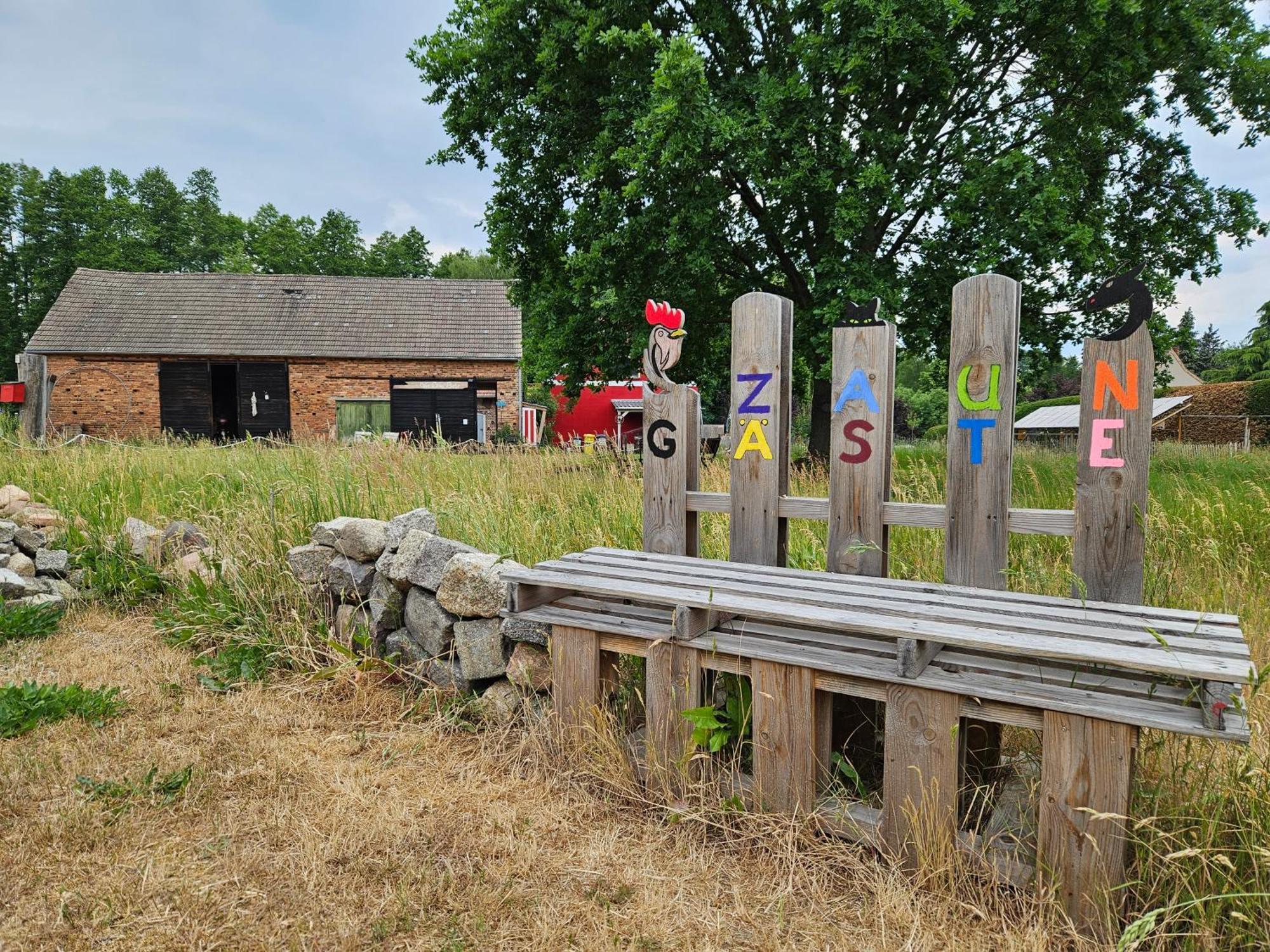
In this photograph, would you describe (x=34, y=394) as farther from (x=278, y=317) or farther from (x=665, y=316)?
(x=665, y=316)

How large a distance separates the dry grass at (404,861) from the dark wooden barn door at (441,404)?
19.5 metres

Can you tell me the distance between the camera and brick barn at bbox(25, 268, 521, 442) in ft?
72.5

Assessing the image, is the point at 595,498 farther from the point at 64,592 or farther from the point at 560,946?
the point at 64,592

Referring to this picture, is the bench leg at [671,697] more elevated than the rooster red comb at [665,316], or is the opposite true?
the rooster red comb at [665,316]

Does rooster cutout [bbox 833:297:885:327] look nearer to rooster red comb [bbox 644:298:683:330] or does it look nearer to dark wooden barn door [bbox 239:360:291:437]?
rooster red comb [bbox 644:298:683:330]

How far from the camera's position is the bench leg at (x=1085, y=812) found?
1.74 metres

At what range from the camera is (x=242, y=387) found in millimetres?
22656

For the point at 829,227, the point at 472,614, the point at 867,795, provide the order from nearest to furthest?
the point at 867,795 < the point at 472,614 < the point at 829,227

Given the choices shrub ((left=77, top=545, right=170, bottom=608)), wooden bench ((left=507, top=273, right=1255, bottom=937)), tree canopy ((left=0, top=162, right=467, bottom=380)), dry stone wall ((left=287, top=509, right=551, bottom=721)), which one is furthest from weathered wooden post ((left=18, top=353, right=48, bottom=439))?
tree canopy ((left=0, top=162, right=467, bottom=380))

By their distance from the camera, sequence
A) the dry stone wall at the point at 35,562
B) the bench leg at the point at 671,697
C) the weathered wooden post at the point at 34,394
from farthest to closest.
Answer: the weathered wooden post at the point at 34,394
the dry stone wall at the point at 35,562
the bench leg at the point at 671,697

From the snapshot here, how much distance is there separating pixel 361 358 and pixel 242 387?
3932 mm

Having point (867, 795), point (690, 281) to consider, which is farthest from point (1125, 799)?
point (690, 281)

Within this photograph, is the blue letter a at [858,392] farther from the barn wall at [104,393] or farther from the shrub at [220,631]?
the barn wall at [104,393]

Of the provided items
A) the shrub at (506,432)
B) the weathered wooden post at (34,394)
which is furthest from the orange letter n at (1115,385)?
the shrub at (506,432)
